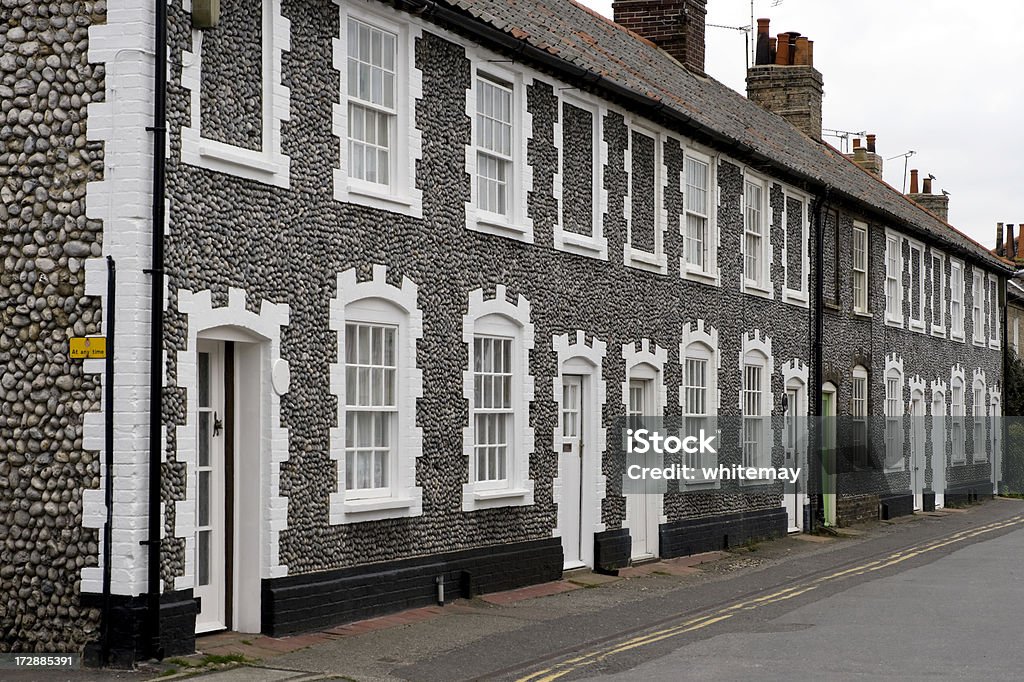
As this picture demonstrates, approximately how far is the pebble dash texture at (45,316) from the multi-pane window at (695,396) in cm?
1183

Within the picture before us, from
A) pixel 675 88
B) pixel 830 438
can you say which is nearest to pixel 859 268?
pixel 830 438

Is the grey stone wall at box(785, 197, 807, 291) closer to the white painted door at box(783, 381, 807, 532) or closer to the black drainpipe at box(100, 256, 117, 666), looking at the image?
the white painted door at box(783, 381, 807, 532)

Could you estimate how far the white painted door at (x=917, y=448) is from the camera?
33.4 m

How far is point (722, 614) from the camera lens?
1505 cm

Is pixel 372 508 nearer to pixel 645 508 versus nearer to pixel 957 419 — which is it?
pixel 645 508

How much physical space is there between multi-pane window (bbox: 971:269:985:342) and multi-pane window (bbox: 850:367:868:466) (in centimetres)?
1177

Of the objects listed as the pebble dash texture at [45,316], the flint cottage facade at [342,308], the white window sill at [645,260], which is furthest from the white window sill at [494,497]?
the pebble dash texture at [45,316]

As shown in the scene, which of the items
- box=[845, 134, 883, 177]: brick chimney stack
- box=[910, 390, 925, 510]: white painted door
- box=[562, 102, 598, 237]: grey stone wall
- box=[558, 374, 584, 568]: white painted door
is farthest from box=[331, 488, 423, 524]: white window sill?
box=[845, 134, 883, 177]: brick chimney stack

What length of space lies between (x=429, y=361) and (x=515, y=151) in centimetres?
319

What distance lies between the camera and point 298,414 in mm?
12711

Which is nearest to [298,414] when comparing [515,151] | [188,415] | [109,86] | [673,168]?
[188,415]

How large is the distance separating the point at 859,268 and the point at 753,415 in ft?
23.5

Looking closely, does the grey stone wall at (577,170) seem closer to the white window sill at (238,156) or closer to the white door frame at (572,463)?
the white door frame at (572,463)

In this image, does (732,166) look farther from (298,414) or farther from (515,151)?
(298,414)
